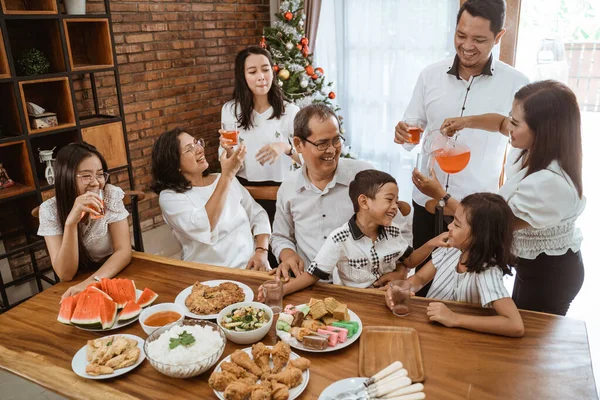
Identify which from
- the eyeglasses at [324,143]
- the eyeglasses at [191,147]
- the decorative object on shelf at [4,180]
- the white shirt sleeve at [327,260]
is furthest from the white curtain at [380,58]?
the decorative object on shelf at [4,180]

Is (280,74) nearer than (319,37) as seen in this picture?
Yes

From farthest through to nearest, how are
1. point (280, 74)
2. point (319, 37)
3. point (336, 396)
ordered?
point (319, 37) < point (280, 74) < point (336, 396)

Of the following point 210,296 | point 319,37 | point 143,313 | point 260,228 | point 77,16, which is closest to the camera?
point 143,313

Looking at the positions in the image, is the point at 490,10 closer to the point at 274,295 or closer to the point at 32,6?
the point at 274,295

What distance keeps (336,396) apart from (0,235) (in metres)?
2.89

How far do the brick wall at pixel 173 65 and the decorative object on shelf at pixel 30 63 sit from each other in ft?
2.39

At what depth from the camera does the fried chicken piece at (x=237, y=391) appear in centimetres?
118

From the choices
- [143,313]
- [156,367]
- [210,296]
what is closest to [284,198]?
[210,296]

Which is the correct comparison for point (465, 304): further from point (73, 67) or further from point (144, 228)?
point (144, 228)

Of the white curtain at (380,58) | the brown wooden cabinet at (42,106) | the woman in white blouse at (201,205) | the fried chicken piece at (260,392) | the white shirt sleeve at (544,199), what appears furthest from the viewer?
the white curtain at (380,58)

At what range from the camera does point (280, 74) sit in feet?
13.6

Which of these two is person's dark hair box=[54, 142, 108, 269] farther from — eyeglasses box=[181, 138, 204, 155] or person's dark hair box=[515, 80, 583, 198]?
person's dark hair box=[515, 80, 583, 198]

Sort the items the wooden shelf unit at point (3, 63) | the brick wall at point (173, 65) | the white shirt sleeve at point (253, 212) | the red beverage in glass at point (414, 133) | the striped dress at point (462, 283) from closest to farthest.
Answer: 1. the striped dress at point (462, 283)
2. the red beverage in glass at point (414, 133)
3. the white shirt sleeve at point (253, 212)
4. the wooden shelf unit at point (3, 63)
5. the brick wall at point (173, 65)

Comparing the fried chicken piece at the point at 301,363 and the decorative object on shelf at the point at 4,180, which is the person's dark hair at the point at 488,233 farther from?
the decorative object on shelf at the point at 4,180
